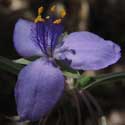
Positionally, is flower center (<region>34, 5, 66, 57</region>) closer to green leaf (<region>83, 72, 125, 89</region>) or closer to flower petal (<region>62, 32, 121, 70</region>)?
flower petal (<region>62, 32, 121, 70</region>)

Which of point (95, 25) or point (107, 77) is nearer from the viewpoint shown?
point (107, 77)

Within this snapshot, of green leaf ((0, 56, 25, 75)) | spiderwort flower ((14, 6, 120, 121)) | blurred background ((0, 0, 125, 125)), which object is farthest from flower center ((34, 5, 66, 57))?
blurred background ((0, 0, 125, 125))

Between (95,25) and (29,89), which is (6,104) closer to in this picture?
(95,25)

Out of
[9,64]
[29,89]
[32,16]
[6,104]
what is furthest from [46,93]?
[32,16]

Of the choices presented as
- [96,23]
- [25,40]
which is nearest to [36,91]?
[25,40]

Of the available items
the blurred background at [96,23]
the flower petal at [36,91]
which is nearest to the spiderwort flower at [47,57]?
the flower petal at [36,91]

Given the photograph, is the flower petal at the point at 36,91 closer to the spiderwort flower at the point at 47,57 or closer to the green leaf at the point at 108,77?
the spiderwort flower at the point at 47,57

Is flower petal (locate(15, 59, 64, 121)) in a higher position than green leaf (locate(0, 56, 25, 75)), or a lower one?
lower
